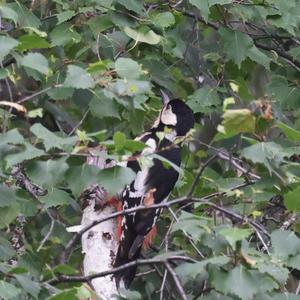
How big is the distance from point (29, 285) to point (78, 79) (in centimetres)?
62

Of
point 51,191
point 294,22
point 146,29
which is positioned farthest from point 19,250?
point 294,22

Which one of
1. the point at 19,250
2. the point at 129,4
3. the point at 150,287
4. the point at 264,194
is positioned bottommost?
the point at 150,287

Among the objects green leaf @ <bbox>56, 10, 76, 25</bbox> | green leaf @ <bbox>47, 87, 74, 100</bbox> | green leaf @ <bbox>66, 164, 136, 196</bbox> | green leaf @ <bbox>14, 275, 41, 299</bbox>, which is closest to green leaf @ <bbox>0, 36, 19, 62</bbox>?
green leaf @ <bbox>66, 164, 136, 196</bbox>

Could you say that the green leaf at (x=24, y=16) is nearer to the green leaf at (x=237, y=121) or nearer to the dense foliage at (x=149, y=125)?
the dense foliage at (x=149, y=125)

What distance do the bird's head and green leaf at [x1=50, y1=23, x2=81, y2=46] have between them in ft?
2.24

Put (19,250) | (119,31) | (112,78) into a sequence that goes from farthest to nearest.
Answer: (119,31)
(19,250)
(112,78)

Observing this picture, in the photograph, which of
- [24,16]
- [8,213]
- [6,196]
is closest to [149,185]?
[24,16]

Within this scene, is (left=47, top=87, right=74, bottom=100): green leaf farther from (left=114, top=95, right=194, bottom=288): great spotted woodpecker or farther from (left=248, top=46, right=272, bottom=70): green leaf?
(left=248, top=46, right=272, bottom=70): green leaf

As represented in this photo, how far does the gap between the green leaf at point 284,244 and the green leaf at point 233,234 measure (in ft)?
0.88

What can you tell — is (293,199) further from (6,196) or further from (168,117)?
(168,117)

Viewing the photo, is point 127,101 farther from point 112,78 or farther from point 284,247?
point 284,247

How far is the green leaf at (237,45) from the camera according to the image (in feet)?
13.6

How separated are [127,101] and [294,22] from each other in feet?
4.39

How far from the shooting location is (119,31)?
3.99 metres
